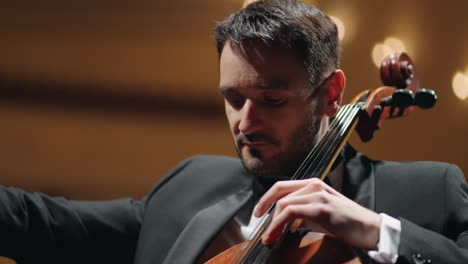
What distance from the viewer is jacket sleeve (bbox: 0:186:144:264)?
3.66 ft

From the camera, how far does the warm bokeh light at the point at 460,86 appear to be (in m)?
1.52

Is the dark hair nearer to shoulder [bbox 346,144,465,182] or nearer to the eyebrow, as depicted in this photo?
the eyebrow

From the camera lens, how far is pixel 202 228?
3.70 feet

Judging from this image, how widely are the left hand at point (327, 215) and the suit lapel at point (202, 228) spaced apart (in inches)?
11.7

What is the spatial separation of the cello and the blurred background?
0.34 meters

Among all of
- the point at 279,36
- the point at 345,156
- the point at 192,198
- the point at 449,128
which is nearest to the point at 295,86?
the point at 279,36

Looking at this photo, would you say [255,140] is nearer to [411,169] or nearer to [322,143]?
[322,143]

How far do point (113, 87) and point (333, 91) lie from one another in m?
0.91

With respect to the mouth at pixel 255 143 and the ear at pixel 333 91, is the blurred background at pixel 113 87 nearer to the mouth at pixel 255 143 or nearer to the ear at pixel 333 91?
the ear at pixel 333 91

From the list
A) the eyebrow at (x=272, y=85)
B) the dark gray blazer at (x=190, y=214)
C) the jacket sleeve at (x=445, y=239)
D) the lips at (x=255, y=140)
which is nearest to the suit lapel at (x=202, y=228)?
the dark gray blazer at (x=190, y=214)

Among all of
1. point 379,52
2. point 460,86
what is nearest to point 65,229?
point 379,52

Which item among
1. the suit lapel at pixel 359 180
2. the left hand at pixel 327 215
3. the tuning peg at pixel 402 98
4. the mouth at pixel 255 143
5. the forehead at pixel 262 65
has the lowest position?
the suit lapel at pixel 359 180

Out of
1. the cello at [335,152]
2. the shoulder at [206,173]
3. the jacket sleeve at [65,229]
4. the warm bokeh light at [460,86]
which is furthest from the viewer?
the warm bokeh light at [460,86]

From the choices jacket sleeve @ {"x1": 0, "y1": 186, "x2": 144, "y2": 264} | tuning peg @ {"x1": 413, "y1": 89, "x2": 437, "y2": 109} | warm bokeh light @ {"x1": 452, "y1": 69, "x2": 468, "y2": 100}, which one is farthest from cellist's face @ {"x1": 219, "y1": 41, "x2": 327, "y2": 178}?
warm bokeh light @ {"x1": 452, "y1": 69, "x2": 468, "y2": 100}
